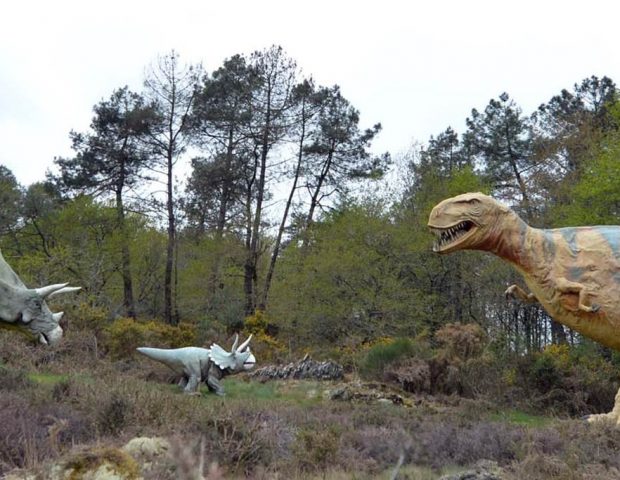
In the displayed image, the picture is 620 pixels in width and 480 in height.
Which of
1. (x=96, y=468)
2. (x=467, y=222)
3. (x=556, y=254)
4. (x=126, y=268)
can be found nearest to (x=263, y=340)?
(x=126, y=268)

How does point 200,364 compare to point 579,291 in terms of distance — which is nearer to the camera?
point 579,291

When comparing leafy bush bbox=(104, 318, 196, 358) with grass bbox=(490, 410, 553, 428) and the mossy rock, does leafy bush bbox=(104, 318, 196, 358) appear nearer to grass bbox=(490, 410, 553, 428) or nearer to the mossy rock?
grass bbox=(490, 410, 553, 428)

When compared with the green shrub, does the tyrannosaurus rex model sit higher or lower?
higher

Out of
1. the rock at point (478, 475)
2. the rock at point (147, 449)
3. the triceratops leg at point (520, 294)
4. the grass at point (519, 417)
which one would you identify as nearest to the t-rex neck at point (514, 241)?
the triceratops leg at point (520, 294)

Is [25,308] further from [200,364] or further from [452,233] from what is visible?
[200,364]

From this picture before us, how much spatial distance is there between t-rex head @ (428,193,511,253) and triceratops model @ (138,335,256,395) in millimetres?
5659

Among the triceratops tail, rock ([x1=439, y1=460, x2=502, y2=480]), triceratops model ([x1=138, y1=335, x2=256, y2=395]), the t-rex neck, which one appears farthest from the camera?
the triceratops tail

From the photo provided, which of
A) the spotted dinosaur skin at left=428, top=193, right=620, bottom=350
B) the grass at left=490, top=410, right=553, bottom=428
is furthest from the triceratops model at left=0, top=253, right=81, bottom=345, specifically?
the grass at left=490, top=410, right=553, bottom=428

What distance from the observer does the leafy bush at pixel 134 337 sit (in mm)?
18328

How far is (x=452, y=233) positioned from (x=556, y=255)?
1220mm

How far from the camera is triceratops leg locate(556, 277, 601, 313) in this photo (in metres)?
8.55

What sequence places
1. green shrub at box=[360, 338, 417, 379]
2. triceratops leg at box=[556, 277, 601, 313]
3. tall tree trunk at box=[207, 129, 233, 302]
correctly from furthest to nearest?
1. tall tree trunk at box=[207, 129, 233, 302]
2. green shrub at box=[360, 338, 417, 379]
3. triceratops leg at box=[556, 277, 601, 313]

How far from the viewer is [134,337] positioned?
1856cm

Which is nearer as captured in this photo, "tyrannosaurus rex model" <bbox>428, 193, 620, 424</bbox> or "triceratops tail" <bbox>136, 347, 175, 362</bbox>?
"tyrannosaurus rex model" <bbox>428, 193, 620, 424</bbox>
